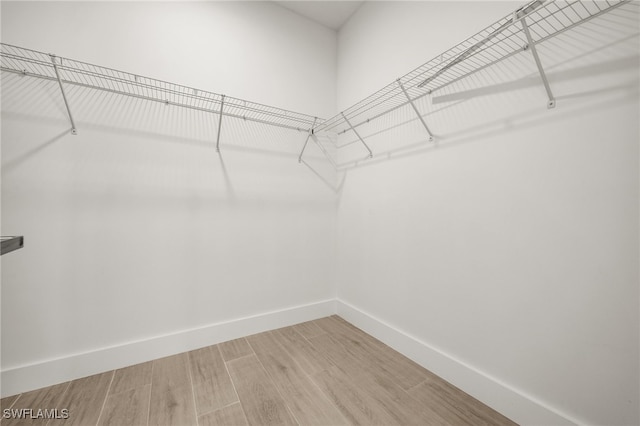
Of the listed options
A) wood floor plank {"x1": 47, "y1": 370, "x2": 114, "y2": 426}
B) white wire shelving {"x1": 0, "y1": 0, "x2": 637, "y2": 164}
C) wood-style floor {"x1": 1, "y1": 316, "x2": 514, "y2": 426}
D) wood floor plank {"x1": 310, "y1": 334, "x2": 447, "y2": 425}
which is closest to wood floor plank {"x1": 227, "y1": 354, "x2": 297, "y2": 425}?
wood-style floor {"x1": 1, "y1": 316, "x2": 514, "y2": 426}

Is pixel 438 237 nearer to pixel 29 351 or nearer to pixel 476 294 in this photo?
pixel 476 294

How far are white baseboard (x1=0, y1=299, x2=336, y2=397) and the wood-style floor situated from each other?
0.04 metres

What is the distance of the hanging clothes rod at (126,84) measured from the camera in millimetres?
1215

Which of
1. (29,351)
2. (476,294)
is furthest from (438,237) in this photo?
(29,351)

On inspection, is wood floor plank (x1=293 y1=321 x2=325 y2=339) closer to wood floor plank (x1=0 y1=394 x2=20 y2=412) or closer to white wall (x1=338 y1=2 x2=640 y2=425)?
white wall (x1=338 y1=2 x2=640 y2=425)

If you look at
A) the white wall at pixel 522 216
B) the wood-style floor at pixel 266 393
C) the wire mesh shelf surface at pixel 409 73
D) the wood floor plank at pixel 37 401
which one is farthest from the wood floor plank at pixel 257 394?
the wire mesh shelf surface at pixel 409 73

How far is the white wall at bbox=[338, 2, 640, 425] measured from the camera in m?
0.86

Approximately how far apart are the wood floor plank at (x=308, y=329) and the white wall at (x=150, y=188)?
171 millimetres

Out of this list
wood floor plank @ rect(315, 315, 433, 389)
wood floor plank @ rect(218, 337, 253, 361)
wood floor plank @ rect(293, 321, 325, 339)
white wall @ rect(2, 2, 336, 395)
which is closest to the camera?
white wall @ rect(2, 2, 336, 395)

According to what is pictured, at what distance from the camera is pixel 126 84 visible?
4.88ft

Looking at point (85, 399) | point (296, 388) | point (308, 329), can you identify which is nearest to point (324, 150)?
point (308, 329)

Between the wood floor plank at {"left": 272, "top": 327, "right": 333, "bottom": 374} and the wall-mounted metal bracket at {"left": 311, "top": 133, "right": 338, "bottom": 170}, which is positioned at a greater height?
the wall-mounted metal bracket at {"left": 311, "top": 133, "right": 338, "bottom": 170}

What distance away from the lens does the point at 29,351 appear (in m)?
1.26

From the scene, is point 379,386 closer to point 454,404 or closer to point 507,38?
point 454,404
